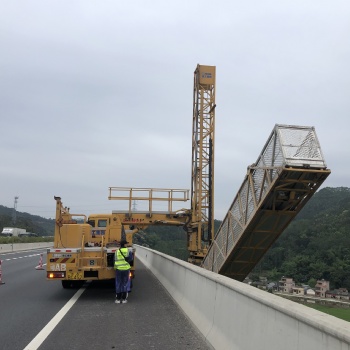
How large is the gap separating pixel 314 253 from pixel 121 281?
Result: 47634mm

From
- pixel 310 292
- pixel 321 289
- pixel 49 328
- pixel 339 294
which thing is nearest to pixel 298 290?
pixel 310 292

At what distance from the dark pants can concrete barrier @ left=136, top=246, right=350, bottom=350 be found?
231 centimetres

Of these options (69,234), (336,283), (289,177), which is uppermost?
(289,177)

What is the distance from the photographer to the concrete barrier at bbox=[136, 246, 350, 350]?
3439 millimetres

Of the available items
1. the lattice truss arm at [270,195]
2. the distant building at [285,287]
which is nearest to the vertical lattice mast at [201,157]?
the lattice truss arm at [270,195]

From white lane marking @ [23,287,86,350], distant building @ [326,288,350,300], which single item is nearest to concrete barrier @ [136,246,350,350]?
white lane marking @ [23,287,86,350]

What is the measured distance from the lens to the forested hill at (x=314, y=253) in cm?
4716

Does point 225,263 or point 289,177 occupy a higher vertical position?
point 289,177

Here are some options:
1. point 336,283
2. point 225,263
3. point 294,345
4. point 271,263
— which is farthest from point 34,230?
point 294,345

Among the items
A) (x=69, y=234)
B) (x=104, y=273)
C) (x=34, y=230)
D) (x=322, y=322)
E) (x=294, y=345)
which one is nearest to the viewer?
(x=322, y=322)

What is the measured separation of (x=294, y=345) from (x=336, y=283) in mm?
45545

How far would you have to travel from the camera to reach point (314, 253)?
177 feet

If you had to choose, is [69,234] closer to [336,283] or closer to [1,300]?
[1,300]

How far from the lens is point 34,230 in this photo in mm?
143625
